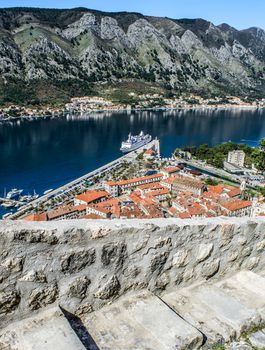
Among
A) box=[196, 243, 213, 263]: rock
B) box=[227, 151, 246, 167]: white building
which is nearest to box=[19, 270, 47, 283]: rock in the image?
box=[196, 243, 213, 263]: rock

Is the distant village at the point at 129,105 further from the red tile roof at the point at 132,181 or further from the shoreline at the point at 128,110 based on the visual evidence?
the red tile roof at the point at 132,181

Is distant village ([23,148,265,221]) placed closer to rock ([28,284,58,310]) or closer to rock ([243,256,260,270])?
rock ([243,256,260,270])

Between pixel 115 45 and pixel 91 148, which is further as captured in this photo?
pixel 115 45

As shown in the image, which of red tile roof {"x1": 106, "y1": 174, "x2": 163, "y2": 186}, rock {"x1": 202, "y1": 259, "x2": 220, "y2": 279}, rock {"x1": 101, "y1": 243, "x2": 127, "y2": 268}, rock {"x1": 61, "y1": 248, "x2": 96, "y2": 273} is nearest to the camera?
rock {"x1": 61, "y1": 248, "x2": 96, "y2": 273}

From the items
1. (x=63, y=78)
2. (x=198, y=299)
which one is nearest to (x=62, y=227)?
(x=198, y=299)

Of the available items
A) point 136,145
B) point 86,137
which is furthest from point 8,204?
point 86,137

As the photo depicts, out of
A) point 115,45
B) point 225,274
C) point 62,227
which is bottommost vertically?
point 225,274

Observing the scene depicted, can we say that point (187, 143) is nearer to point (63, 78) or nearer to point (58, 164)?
point (58, 164)

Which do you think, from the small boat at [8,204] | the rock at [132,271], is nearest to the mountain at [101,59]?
the small boat at [8,204]
